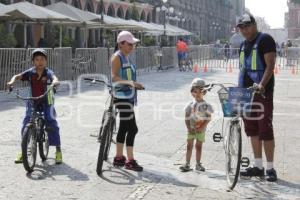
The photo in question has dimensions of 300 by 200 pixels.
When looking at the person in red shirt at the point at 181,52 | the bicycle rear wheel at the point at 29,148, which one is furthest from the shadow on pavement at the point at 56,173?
the person in red shirt at the point at 181,52

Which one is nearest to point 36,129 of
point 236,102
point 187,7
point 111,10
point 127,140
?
point 127,140

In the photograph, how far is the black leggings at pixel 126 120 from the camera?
Answer: 6.89 metres

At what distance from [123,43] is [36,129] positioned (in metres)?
1.40

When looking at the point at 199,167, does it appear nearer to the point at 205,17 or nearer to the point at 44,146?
the point at 44,146

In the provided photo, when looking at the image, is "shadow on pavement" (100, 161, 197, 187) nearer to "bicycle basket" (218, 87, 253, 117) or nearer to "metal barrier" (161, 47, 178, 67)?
"bicycle basket" (218, 87, 253, 117)

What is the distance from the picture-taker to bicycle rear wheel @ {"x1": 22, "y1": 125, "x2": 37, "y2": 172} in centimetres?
649

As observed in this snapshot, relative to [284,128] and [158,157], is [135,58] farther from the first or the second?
[158,157]

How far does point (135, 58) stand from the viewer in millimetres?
24391

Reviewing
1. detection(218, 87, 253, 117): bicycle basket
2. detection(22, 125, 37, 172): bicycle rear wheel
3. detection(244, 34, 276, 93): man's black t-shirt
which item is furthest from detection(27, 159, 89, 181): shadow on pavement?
detection(244, 34, 276, 93): man's black t-shirt

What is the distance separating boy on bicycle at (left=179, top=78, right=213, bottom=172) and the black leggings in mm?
650

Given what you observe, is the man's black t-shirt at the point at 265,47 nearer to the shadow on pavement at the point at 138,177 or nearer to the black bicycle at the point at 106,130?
the shadow on pavement at the point at 138,177

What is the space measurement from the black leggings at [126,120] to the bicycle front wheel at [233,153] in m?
1.22

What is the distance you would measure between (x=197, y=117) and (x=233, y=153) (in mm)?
887

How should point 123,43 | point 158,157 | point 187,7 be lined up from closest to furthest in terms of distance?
point 123,43 → point 158,157 → point 187,7
